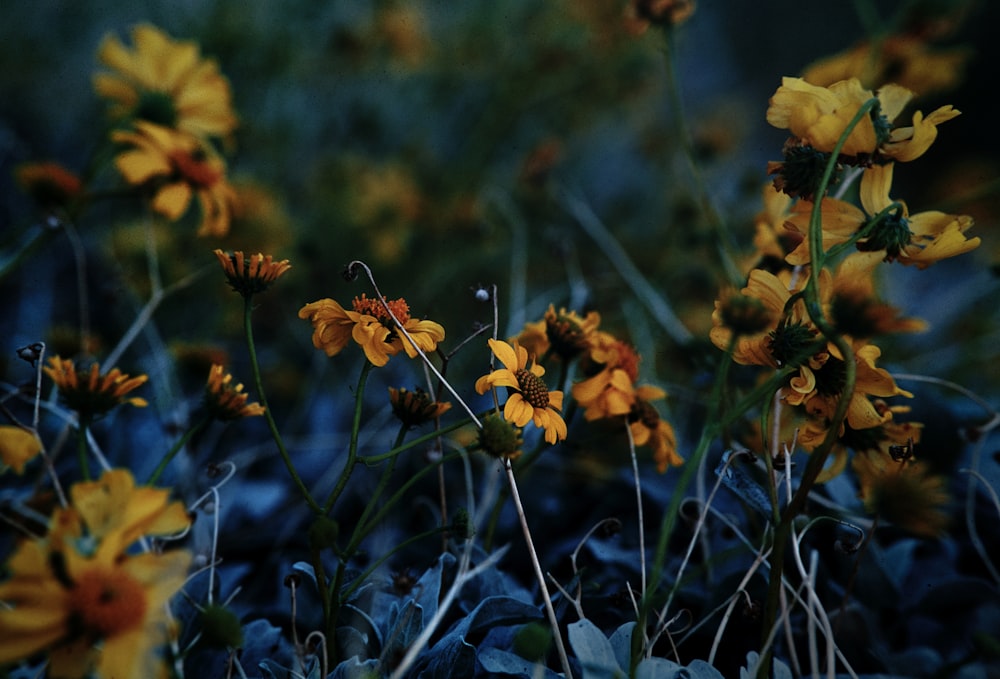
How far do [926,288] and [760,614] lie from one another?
4.95ft

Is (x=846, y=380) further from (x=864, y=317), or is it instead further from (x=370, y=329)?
(x=370, y=329)

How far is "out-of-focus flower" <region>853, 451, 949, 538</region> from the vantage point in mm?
543

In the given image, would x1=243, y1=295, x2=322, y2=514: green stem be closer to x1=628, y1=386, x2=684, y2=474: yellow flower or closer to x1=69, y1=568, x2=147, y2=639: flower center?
x1=69, y1=568, x2=147, y2=639: flower center

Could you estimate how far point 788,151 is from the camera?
1.80ft

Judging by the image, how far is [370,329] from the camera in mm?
517

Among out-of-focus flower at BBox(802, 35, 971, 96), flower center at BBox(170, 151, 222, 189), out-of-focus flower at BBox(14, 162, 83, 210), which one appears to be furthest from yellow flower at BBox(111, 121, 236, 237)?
out-of-focus flower at BBox(802, 35, 971, 96)

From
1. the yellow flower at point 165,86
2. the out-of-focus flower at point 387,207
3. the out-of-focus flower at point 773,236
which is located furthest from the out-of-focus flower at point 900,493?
the out-of-focus flower at point 387,207

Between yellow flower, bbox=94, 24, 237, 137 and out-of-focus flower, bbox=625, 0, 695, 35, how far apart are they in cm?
55

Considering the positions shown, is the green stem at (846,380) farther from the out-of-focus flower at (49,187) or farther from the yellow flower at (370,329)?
the out-of-focus flower at (49,187)

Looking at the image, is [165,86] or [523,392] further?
[165,86]

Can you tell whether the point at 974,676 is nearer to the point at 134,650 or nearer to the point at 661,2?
the point at 134,650

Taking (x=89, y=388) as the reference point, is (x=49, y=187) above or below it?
above

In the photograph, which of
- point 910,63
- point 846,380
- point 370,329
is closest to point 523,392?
point 370,329

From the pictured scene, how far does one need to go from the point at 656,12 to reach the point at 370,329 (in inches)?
24.9
